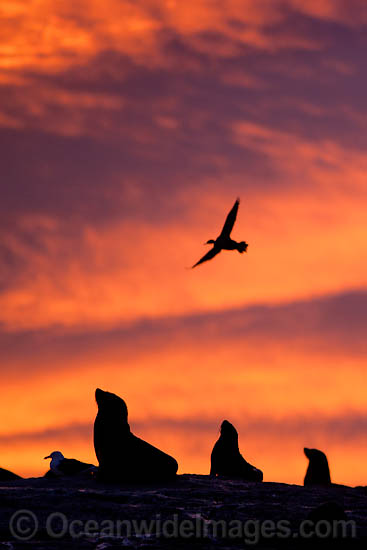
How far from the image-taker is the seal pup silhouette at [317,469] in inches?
1826

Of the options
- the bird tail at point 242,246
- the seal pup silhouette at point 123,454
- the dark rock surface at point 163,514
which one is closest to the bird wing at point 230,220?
the bird tail at point 242,246

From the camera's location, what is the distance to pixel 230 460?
4619 cm

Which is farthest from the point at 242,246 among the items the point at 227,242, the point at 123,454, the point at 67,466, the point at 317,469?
the point at 67,466

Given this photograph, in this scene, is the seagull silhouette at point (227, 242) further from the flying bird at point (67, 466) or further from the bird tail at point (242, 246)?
the flying bird at point (67, 466)

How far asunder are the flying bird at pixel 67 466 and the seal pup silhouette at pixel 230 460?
18.0ft

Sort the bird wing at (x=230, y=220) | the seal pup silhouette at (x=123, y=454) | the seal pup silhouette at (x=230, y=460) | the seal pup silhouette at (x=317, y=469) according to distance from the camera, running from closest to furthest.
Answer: the seal pup silhouette at (x=123, y=454) → the bird wing at (x=230, y=220) → the seal pup silhouette at (x=230, y=460) → the seal pup silhouette at (x=317, y=469)

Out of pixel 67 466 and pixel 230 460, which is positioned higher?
pixel 230 460

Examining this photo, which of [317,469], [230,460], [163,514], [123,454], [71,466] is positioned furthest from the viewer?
[317,469]

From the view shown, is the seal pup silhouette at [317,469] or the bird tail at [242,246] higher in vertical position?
the bird tail at [242,246]

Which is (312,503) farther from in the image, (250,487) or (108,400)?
(108,400)

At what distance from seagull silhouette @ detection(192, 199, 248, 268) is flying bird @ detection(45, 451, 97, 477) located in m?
10.0

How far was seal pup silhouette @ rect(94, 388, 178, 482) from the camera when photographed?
41.8 m

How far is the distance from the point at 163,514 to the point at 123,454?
534 cm

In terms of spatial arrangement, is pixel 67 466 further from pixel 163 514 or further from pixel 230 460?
pixel 163 514
